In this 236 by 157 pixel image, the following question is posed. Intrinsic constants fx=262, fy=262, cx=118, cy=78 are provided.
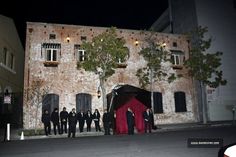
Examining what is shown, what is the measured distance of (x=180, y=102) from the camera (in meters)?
25.1

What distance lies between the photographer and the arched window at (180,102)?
2489cm

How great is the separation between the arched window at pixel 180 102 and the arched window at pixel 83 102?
27.5 feet

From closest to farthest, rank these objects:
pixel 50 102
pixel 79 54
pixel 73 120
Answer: pixel 73 120
pixel 50 102
pixel 79 54

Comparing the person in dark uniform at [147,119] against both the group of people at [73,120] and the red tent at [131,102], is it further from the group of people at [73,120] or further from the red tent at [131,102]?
the red tent at [131,102]

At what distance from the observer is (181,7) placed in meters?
29.2

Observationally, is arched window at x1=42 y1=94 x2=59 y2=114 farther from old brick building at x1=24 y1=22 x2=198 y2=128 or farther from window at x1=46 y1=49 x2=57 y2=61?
window at x1=46 y1=49 x2=57 y2=61

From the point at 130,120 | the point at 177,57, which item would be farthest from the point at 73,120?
the point at 177,57

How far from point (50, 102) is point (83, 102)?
8.92 feet

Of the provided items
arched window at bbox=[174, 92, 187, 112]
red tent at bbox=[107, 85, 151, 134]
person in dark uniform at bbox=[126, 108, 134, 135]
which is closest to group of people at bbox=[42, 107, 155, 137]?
person in dark uniform at bbox=[126, 108, 134, 135]

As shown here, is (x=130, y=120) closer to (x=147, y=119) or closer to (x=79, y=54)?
(x=147, y=119)

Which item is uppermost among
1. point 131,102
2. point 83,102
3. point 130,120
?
point 83,102

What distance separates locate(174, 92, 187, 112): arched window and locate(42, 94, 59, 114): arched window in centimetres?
1112

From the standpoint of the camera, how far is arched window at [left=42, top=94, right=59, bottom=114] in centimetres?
2139

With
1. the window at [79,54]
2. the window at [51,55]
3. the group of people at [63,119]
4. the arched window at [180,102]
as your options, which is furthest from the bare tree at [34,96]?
the arched window at [180,102]
